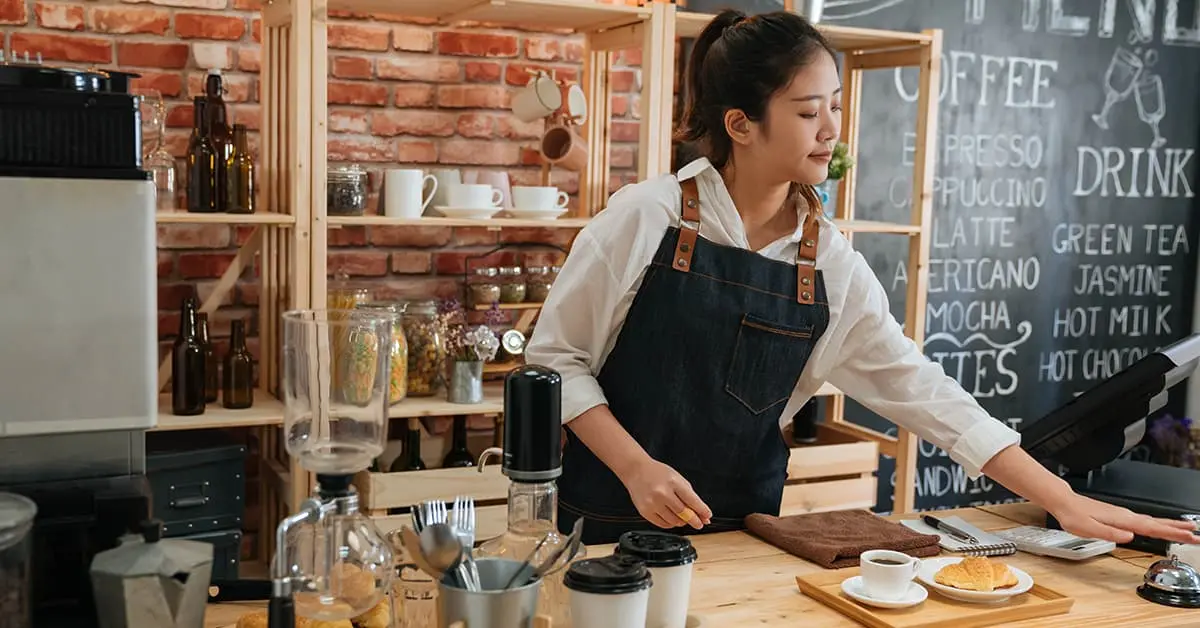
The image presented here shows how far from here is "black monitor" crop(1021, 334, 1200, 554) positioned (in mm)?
2102

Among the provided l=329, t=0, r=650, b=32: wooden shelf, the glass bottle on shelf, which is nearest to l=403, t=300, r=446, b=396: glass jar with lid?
the glass bottle on shelf

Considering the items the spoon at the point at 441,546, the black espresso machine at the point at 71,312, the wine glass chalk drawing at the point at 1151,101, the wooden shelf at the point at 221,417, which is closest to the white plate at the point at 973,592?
the spoon at the point at 441,546

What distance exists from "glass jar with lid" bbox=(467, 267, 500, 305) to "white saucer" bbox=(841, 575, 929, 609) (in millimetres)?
1908

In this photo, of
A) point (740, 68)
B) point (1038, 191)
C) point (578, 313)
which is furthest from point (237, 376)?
point (1038, 191)

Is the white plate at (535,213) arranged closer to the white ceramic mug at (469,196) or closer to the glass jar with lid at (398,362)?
the white ceramic mug at (469,196)

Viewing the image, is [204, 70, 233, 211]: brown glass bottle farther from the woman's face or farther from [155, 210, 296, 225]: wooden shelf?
the woman's face

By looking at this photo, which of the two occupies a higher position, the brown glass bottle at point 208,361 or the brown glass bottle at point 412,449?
the brown glass bottle at point 208,361

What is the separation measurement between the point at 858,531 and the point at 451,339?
1.57 metres

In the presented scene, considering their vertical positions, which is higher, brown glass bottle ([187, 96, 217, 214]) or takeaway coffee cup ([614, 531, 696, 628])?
brown glass bottle ([187, 96, 217, 214])

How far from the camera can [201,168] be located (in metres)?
2.99

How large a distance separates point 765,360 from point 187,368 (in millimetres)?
1515

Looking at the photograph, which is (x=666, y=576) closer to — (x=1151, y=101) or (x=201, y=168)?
(x=201, y=168)

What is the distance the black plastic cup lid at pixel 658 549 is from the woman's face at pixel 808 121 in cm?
82

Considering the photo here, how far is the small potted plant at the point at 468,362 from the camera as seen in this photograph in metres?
3.22
